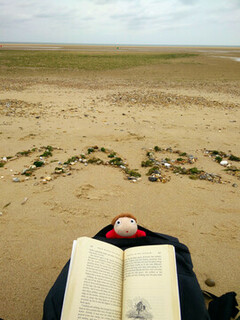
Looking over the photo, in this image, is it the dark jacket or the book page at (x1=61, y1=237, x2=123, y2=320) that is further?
the dark jacket

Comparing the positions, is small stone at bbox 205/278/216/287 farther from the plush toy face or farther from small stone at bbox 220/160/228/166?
small stone at bbox 220/160/228/166

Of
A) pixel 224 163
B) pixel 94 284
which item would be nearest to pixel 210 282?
pixel 94 284

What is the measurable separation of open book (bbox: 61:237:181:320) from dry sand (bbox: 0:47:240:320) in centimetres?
110

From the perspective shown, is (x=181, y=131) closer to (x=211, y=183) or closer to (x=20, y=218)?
(x=211, y=183)

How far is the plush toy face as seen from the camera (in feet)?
8.60

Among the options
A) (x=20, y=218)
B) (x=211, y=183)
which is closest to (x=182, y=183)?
(x=211, y=183)

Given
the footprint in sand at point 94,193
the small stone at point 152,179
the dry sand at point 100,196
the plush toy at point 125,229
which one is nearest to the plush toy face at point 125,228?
the plush toy at point 125,229

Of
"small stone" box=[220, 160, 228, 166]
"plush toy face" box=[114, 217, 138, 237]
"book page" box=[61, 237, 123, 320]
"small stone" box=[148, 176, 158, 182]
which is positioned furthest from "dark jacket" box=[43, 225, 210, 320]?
"small stone" box=[220, 160, 228, 166]

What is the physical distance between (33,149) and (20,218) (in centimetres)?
298

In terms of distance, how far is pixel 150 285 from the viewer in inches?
79.7

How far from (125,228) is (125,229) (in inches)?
0.4

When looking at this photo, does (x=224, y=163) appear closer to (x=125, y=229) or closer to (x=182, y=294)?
(x=125, y=229)

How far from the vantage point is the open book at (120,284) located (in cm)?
191

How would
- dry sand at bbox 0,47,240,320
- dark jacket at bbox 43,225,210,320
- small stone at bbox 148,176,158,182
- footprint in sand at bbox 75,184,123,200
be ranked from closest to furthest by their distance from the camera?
dark jacket at bbox 43,225,210,320
dry sand at bbox 0,47,240,320
footprint in sand at bbox 75,184,123,200
small stone at bbox 148,176,158,182
